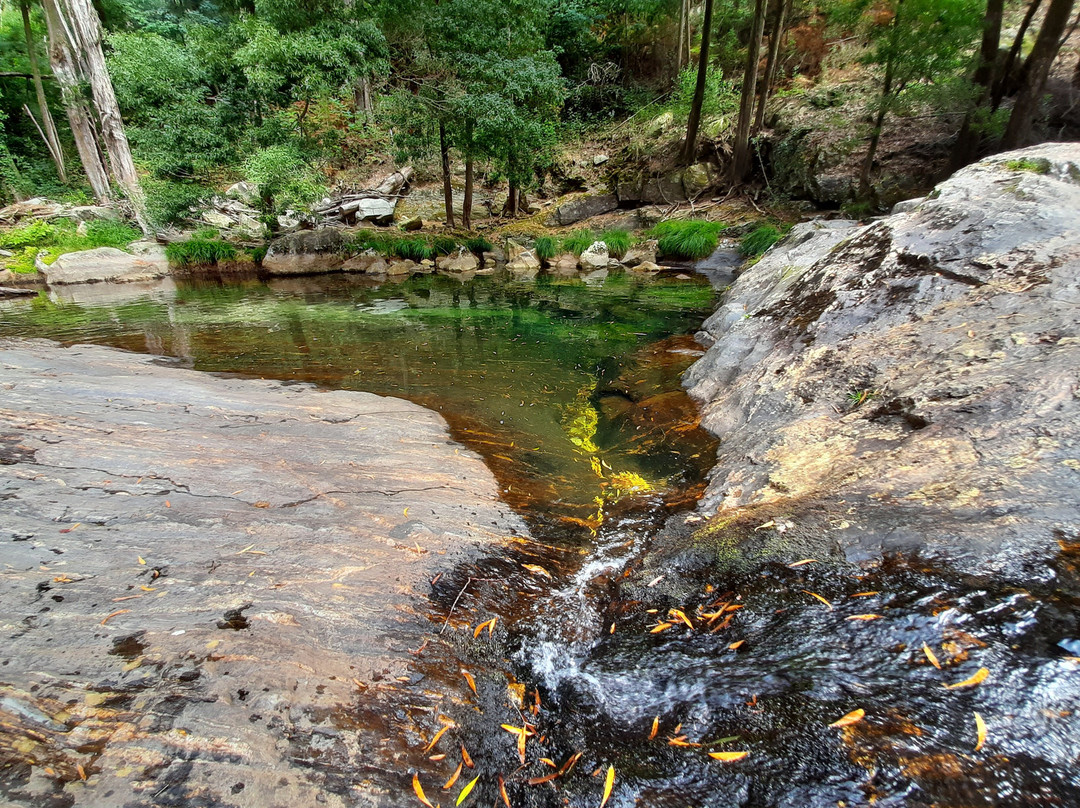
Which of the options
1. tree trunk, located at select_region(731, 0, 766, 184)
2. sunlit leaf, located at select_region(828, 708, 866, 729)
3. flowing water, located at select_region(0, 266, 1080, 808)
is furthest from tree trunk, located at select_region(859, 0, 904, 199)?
sunlit leaf, located at select_region(828, 708, 866, 729)

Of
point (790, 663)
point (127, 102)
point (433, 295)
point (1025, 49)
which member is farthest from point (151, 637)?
point (1025, 49)

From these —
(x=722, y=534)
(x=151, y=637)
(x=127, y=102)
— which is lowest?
(x=722, y=534)

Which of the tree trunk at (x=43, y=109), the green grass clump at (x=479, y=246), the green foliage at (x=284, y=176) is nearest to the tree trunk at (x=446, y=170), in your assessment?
the green grass clump at (x=479, y=246)

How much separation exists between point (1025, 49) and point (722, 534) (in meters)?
20.7

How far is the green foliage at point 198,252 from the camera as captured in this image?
15.9 meters

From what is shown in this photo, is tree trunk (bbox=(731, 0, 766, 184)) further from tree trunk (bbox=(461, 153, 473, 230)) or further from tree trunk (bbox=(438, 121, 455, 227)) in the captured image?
tree trunk (bbox=(438, 121, 455, 227))

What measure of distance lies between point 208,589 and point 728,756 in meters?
2.09

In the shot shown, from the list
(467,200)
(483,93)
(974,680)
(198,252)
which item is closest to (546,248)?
(467,200)

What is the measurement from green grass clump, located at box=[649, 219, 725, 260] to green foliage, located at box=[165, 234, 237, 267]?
14430mm

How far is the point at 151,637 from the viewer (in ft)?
5.70

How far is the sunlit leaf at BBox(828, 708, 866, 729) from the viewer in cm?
151

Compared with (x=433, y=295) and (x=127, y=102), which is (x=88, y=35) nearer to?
(x=127, y=102)

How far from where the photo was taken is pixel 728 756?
1.55 metres

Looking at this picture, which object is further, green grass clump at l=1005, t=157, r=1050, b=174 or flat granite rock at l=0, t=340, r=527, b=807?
green grass clump at l=1005, t=157, r=1050, b=174
